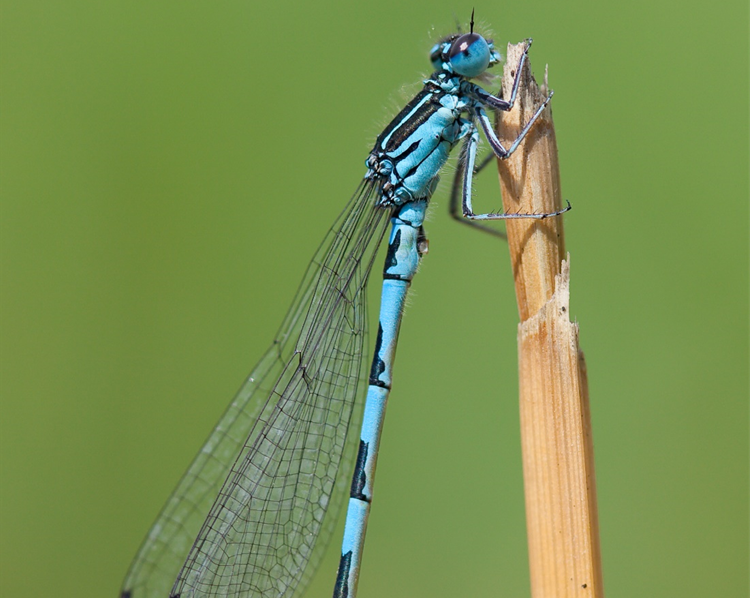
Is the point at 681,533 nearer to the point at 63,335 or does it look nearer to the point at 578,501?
the point at 578,501

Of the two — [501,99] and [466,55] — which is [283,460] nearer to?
[501,99]

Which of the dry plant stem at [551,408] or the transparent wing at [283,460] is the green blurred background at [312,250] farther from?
the dry plant stem at [551,408]

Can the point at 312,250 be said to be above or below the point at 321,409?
above

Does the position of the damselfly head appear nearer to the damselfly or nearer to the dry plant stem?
the damselfly

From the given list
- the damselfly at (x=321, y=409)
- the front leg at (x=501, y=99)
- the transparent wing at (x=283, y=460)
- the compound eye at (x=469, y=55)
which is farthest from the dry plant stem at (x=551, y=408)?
the transparent wing at (x=283, y=460)

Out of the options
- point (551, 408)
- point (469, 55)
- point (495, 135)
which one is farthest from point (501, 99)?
point (551, 408)

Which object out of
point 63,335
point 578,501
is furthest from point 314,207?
point 578,501
